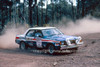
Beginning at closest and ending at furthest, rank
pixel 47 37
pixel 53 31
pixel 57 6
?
pixel 47 37
pixel 53 31
pixel 57 6

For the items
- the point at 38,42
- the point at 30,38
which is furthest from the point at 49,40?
the point at 30,38

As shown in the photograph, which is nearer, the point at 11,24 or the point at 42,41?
the point at 42,41

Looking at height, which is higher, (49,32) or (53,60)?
(49,32)

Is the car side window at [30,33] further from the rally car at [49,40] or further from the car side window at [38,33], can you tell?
the car side window at [38,33]

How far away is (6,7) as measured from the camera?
49.0m

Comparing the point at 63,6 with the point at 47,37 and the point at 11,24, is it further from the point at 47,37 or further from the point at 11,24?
the point at 47,37

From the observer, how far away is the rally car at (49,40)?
387 inches

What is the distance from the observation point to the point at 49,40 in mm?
10312

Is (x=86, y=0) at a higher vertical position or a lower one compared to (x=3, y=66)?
higher

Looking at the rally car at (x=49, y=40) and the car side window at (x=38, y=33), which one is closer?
the rally car at (x=49, y=40)

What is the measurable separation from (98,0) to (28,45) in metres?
37.4

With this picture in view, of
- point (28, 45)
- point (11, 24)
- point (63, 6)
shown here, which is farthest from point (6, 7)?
point (28, 45)

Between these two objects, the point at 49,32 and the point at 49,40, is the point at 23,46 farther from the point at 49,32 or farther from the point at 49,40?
the point at 49,40

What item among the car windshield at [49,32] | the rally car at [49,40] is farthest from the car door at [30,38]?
the car windshield at [49,32]
